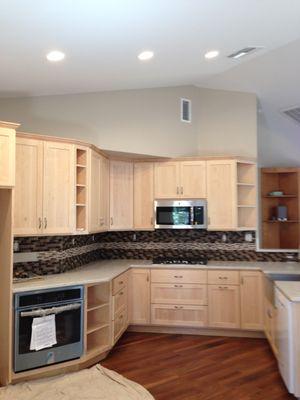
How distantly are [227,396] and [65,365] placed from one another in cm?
153

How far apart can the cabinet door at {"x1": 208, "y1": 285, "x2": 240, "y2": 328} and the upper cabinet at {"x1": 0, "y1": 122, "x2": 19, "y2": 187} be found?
2.77 metres

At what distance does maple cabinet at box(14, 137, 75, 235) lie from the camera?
10.9 feet

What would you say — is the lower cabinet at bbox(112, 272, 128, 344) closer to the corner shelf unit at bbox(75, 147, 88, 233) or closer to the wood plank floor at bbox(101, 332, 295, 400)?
the wood plank floor at bbox(101, 332, 295, 400)

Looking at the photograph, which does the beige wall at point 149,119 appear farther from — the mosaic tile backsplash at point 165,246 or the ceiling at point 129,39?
the mosaic tile backsplash at point 165,246

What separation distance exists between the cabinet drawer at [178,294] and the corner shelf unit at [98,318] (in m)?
0.89

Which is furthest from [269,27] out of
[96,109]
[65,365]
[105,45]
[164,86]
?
[65,365]

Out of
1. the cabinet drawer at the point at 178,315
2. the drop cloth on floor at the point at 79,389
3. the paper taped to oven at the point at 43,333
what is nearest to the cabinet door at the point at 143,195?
the cabinet drawer at the point at 178,315

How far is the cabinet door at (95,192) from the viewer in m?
3.90

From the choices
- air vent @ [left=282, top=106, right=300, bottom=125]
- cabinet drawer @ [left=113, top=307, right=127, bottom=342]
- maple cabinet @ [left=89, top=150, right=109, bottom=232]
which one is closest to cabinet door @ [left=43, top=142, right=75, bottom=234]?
maple cabinet @ [left=89, top=150, right=109, bottom=232]

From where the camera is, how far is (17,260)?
3564mm

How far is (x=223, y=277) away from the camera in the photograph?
4.21 metres

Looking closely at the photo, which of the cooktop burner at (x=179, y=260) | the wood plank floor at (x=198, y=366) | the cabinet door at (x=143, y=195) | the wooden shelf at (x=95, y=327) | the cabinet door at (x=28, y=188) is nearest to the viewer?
the wood plank floor at (x=198, y=366)

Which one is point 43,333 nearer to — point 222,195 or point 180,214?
point 180,214

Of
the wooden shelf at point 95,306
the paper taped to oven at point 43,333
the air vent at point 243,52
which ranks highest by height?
the air vent at point 243,52
